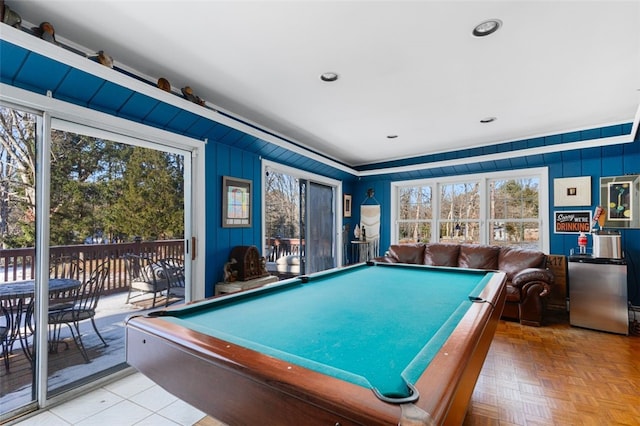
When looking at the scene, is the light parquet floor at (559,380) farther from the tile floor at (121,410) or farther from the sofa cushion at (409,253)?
the tile floor at (121,410)

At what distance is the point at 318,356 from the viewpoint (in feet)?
3.25

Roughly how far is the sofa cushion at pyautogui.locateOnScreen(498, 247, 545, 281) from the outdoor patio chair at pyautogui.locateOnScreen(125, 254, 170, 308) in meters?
4.24

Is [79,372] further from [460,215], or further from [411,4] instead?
[460,215]

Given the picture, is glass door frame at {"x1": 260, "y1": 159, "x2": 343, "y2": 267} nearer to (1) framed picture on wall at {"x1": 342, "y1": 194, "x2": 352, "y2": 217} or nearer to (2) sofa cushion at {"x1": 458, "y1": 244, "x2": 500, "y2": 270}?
(1) framed picture on wall at {"x1": 342, "y1": 194, "x2": 352, "y2": 217}

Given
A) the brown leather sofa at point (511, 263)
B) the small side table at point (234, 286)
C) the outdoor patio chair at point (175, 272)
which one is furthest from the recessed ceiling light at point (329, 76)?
the brown leather sofa at point (511, 263)

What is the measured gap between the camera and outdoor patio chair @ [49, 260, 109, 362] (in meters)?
2.35

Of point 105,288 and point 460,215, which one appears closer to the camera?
point 105,288

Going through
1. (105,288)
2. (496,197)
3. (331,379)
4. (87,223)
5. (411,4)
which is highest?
(411,4)

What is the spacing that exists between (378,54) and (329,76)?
1.57 feet

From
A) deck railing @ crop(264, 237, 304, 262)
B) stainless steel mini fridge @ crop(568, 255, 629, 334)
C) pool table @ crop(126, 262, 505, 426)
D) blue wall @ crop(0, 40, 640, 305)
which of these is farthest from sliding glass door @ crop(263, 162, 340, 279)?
stainless steel mini fridge @ crop(568, 255, 629, 334)

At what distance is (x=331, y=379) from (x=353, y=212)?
18.5 feet

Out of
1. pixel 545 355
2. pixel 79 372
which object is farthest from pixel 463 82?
pixel 79 372

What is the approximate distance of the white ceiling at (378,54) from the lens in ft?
5.86

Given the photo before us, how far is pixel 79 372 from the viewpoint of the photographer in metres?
2.38
